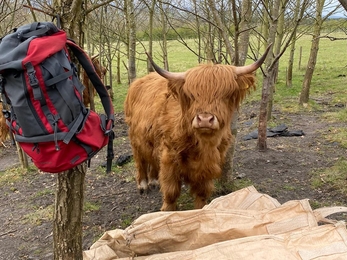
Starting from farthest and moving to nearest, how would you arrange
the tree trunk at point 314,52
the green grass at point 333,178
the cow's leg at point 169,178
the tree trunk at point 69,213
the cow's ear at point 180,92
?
1. the tree trunk at point 314,52
2. the green grass at point 333,178
3. the cow's leg at point 169,178
4. the cow's ear at point 180,92
5. the tree trunk at point 69,213

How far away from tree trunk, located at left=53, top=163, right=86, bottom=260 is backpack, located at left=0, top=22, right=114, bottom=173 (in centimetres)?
29

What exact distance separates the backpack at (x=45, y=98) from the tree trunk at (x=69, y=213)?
0.29 m

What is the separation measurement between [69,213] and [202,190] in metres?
2.07

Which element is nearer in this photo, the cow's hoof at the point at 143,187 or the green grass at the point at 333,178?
the green grass at the point at 333,178

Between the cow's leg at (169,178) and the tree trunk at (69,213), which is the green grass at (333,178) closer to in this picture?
the cow's leg at (169,178)

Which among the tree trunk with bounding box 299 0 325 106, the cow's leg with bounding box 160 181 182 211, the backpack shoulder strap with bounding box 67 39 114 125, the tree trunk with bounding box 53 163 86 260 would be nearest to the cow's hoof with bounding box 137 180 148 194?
the cow's leg with bounding box 160 181 182 211

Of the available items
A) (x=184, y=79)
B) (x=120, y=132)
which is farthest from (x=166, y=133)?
(x=120, y=132)

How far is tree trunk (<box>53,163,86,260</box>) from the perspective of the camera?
2.33m

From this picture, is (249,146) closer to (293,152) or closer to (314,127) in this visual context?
(293,152)

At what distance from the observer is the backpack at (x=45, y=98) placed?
1.85 metres

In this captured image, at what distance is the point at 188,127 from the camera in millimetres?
3748

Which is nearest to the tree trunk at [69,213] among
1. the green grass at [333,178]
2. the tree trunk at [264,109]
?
the green grass at [333,178]

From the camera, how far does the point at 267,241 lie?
228 centimetres

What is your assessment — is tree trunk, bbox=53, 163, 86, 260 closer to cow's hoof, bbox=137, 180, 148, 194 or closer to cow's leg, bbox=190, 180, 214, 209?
cow's leg, bbox=190, 180, 214, 209
